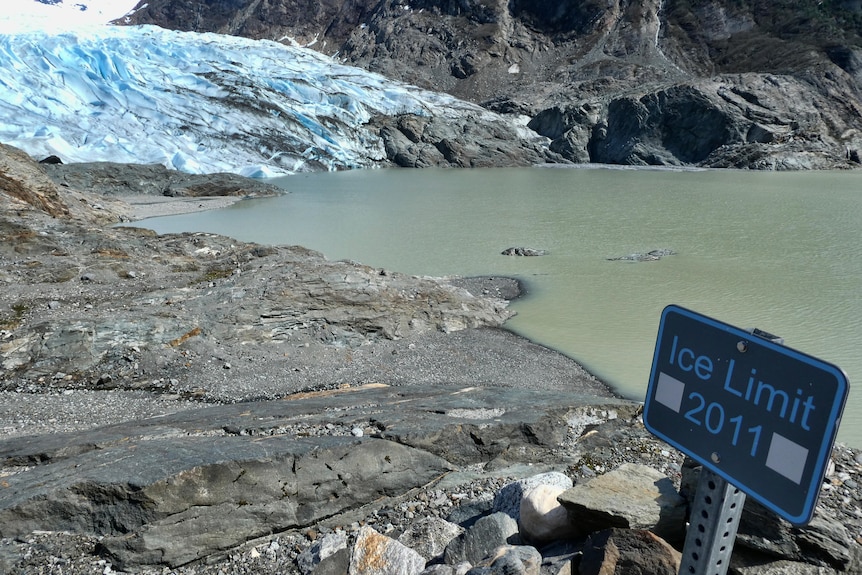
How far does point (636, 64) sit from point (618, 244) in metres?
71.9

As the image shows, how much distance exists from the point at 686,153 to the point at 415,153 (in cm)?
2604

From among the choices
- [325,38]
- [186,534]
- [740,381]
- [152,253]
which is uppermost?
[325,38]

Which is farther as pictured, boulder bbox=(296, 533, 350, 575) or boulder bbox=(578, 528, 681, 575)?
boulder bbox=(296, 533, 350, 575)

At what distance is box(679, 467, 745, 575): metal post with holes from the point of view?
1.41 m

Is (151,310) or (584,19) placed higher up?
(584,19)

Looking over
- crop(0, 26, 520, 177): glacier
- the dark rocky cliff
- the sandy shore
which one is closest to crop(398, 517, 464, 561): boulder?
the sandy shore

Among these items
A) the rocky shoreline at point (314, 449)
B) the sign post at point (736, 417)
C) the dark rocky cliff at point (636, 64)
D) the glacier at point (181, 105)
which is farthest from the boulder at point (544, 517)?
the dark rocky cliff at point (636, 64)

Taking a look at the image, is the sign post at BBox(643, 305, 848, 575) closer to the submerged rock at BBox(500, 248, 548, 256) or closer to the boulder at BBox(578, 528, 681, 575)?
the boulder at BBox(578, 528, 681, 575)

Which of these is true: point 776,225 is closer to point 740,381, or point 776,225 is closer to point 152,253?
point 152,253

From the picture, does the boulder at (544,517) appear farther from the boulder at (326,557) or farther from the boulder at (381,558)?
the boulder at (326,557)

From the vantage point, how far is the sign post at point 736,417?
46.6 inches

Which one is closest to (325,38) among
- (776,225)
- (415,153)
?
(415,153)

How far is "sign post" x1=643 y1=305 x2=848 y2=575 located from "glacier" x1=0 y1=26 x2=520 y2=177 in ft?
138

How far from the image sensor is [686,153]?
5566 cm
